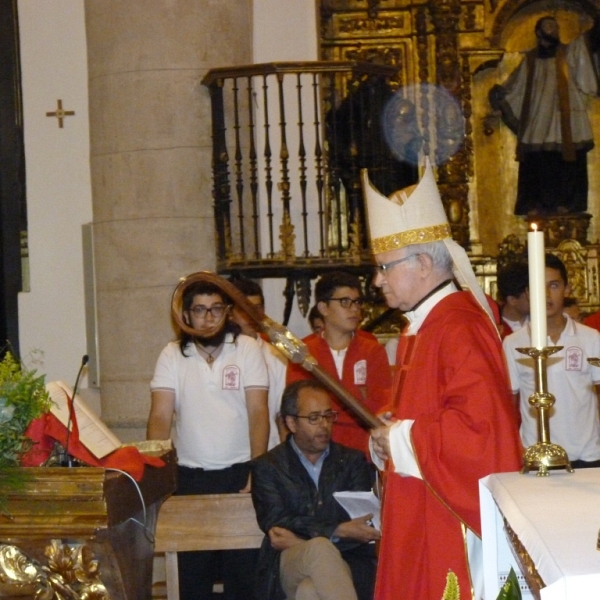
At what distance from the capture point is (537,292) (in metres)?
2.62

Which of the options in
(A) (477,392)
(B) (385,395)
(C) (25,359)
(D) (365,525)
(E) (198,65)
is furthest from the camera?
(C) (25,359)

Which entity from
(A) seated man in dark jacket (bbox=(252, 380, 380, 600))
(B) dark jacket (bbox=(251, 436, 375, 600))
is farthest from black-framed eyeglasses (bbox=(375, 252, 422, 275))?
(B) dark jacket (bbox=(251, 436, 375, 600))

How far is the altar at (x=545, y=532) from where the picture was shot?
5.34 ft

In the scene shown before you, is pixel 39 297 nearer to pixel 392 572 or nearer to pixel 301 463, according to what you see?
pixel 301 463

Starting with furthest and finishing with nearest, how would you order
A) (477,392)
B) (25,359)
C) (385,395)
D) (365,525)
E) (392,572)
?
(25,359), (385,395), (365,525), (392,572), (477,392)

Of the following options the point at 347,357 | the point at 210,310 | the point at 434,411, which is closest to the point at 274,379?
the point at 347,357

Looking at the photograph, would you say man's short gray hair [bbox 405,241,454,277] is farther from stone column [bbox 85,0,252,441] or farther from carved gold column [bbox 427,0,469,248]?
carved gold column [bbox 427,0,469,248]

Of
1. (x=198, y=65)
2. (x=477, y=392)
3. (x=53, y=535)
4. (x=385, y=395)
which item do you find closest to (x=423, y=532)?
(x=477, y=392)

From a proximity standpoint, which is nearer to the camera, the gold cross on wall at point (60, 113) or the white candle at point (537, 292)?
the white candle at point (537, 292)

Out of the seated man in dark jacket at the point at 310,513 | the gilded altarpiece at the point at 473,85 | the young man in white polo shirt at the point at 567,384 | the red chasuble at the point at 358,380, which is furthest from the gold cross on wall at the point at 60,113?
the young man in white polo shirt at the point at 567,384

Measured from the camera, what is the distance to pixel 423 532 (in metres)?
3.61

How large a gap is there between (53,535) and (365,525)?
1.70 metres

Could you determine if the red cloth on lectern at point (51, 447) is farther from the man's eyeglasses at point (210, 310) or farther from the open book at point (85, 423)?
the man's eyeglasses at point (210, 310)

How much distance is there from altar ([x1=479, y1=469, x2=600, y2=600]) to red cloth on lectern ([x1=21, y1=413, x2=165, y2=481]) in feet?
5.19
